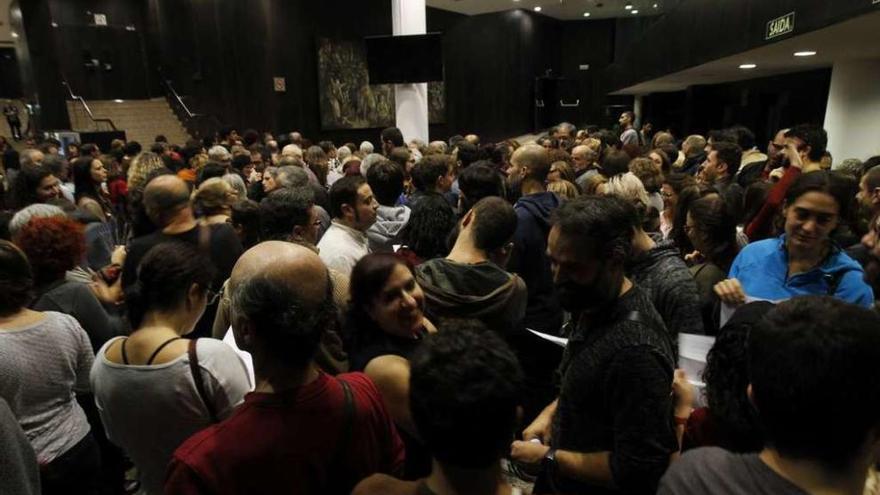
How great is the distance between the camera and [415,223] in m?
2.96

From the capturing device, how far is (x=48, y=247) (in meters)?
2.24

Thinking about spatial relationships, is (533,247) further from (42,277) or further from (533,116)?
(533,116)

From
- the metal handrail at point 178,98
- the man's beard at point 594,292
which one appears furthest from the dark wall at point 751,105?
the metal handrail at point 178,98

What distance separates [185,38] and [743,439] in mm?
14568

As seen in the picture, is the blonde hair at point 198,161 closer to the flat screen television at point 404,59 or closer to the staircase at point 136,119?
the flat screen television at point 404,59

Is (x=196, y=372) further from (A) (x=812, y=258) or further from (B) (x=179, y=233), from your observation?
(A) (x=812, y=258)

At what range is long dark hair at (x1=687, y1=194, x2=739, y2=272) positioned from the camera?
2.58m

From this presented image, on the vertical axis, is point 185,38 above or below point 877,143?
above

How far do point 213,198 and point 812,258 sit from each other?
2.97 metres

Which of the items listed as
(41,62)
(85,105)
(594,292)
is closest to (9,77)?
(85,105)

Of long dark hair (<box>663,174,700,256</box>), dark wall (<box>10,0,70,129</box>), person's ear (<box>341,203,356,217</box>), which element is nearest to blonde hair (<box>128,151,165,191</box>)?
person's ear (<box>341,203,356,217</box>)

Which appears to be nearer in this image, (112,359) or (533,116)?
(112,359)

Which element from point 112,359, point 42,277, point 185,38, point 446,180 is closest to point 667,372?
point 112,359

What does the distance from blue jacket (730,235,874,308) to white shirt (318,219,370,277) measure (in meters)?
1.72
